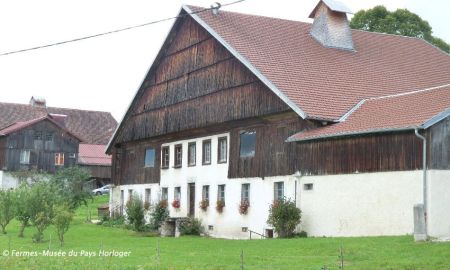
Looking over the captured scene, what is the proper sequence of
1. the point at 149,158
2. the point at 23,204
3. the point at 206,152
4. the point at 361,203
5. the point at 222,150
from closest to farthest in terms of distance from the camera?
the point at 361,203 < the point at 23,204 < the point at 222,150 < the point at 206,152 < the point at 149,158

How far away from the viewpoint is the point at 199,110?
40.7m

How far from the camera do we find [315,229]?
102 ft

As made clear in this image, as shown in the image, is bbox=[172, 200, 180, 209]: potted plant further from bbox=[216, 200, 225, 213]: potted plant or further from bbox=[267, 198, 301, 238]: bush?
bbox=[267, 198, 301, 238]: bush

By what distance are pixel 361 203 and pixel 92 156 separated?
61231 mm

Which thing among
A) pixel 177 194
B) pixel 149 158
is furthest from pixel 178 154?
pixel 149 158

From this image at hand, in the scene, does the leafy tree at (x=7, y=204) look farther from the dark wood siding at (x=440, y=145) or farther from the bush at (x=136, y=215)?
the dark wood siding at (x=440, y=145)

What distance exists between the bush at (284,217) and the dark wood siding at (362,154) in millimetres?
1530

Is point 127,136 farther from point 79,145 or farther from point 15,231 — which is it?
point 79,145

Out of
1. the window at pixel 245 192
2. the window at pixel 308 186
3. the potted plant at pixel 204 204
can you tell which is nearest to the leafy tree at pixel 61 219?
the window at pixel 245 192

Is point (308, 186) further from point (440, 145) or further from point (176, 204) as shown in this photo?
point (176, 204)

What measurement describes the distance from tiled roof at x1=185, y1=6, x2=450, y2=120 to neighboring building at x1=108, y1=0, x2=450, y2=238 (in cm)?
9

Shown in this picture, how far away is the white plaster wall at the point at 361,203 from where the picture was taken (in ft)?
90.7

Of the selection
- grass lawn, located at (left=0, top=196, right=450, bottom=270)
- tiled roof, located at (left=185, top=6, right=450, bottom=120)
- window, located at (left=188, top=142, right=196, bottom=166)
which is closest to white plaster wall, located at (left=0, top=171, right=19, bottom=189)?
window, located at (left=188, top=142, right=196, bottom=166)

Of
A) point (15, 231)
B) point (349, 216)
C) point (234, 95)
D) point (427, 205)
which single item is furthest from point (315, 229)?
point (15, 231)
